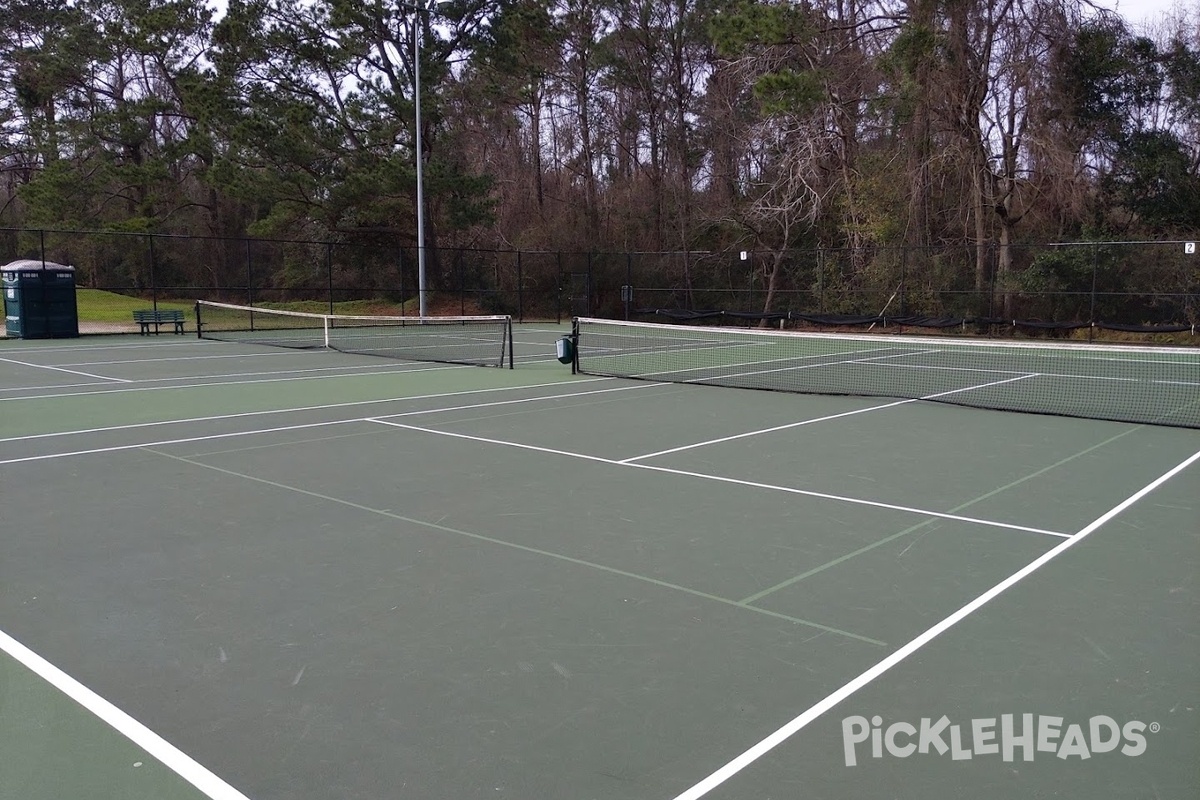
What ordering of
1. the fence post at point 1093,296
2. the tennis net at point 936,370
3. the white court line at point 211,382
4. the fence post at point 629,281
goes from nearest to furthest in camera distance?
the tennis net at point 936,370
the white court line at point 211,382
the fence post at point 1093,296
the fence post at point 629,281

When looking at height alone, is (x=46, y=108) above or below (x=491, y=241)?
above

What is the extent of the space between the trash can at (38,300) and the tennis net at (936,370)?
12305 millimetres

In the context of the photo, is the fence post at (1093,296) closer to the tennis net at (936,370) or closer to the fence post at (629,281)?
the tennis net at (936,370)

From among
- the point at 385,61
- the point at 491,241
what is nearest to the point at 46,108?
the point at 385,61

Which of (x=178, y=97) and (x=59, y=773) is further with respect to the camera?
(x=178, y=97)

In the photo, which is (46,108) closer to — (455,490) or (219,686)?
(455,490)

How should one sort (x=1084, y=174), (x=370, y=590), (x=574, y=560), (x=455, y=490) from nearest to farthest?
(x=370, y=590)
(x=574, y=560)
(x=455, y=490)
(x=1084, y=174)

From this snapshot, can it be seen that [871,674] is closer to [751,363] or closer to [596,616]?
[596,616]

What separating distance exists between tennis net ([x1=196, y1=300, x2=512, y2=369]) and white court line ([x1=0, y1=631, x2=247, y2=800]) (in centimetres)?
1104

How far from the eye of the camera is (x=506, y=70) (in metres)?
35.2

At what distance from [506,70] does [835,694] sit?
34.8 m

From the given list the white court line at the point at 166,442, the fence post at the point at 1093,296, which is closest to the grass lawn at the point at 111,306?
the white court line at the point at 166,442

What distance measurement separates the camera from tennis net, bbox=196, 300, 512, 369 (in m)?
17.7

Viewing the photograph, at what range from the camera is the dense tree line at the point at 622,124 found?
26016mm
